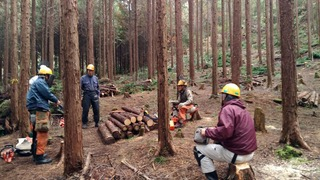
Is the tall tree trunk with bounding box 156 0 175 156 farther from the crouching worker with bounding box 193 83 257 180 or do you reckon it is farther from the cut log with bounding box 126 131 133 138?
the cut log with bounding box 126 131 133 138

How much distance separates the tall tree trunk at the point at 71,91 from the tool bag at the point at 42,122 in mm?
1337

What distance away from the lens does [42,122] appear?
229 inches

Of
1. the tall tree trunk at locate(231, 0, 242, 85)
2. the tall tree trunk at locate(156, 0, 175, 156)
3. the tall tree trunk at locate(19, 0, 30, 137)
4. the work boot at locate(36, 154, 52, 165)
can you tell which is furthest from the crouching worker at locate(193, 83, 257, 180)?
the tall tree trunk at locate(231, 0, 242, 85)

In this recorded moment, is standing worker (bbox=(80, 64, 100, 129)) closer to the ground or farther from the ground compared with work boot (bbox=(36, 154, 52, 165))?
farther from the ground

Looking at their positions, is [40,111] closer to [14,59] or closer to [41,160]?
[41,160]

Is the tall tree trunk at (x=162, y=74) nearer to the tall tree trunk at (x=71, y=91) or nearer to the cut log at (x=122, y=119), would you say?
the tall tree trunk at (x=71, y=91)

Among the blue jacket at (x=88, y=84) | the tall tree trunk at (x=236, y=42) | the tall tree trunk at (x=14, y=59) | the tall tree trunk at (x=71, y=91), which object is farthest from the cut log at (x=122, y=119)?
the tall tree trunk at (x=236, y=42)

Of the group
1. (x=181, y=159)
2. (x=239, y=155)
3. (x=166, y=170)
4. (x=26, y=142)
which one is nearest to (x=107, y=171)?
(x=166, y=170)

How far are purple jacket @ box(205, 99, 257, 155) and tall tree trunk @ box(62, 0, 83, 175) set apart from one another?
2454mm

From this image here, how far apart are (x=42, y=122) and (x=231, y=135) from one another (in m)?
4.23

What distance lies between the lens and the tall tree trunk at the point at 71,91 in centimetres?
465

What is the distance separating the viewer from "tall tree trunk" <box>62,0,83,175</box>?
4648 millimetres

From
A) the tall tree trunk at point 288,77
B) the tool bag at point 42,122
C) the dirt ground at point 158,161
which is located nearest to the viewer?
the dirt ground at point 158,161

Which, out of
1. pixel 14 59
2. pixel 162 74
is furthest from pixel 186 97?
pixel 14 59
